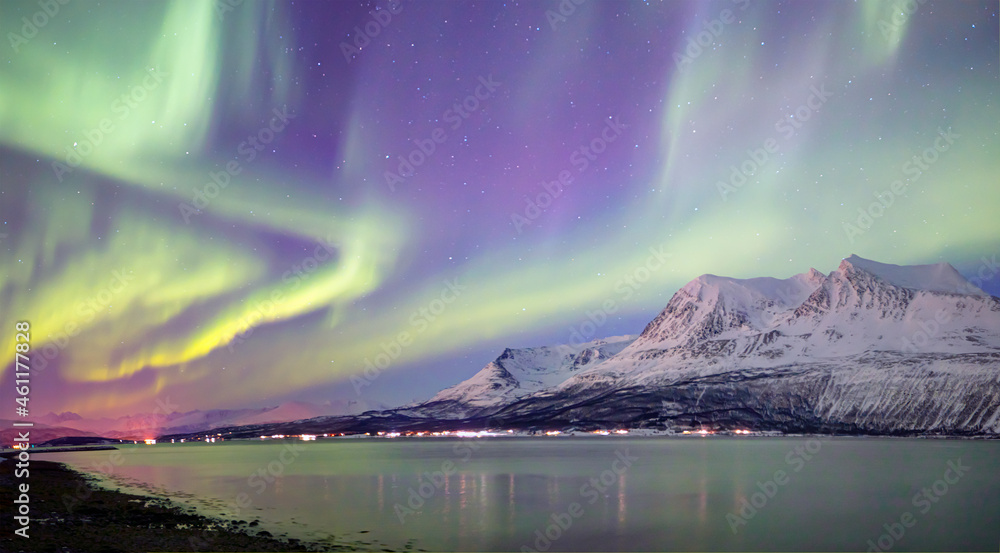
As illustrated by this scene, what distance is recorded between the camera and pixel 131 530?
4200 cm

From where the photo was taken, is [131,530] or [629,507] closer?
[131,530]

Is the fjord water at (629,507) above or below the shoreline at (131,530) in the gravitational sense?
below

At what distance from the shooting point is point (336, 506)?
6234cm

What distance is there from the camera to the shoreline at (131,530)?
119ft

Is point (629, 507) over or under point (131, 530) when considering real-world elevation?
under

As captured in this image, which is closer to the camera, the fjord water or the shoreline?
the shoreline

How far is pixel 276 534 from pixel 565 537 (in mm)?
19899

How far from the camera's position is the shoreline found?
36312mm

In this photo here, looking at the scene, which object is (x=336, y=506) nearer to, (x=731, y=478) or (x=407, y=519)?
(x=407, y=519)

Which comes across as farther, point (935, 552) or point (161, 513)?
point (161, 513)

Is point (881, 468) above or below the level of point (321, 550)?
below

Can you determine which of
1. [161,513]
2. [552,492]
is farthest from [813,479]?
[161,513]

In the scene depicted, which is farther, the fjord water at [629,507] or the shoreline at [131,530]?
the fjord water at [629,507]

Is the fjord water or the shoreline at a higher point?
the shoreline
